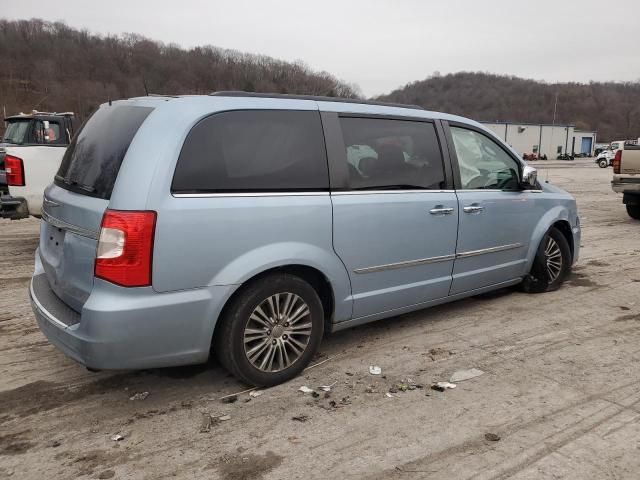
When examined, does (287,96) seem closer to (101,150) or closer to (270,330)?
(101,150)

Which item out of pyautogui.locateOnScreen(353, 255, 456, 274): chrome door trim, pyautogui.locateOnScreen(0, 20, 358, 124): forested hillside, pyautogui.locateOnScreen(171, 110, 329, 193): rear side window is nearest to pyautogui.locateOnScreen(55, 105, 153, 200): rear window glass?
pyautogui.locateOnScreen(171, 110, 329, 193): rear side window

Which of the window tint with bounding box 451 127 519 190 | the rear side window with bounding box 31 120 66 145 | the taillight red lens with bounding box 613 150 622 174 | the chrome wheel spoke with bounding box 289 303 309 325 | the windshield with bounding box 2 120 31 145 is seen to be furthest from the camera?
the taillight red lens with bounding box 613 150 622 174

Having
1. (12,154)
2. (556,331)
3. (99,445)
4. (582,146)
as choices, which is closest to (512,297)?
(556,331)

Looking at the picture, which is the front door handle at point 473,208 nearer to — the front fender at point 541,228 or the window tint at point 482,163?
the window tint at point 482,163

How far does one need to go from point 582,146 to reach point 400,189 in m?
89.8

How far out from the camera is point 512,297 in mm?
5449

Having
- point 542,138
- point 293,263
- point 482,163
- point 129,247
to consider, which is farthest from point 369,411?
point 542,138

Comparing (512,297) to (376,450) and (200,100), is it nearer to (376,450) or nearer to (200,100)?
(376,450)

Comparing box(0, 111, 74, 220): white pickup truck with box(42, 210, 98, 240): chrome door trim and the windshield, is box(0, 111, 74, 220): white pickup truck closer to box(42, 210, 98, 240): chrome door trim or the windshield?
the windshield

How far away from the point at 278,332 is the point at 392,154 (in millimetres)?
1591

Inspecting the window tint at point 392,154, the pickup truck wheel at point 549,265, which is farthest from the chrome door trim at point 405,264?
the pickup truck wheel at point 549,265

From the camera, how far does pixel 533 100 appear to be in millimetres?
122125

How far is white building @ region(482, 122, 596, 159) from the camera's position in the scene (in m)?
73.4

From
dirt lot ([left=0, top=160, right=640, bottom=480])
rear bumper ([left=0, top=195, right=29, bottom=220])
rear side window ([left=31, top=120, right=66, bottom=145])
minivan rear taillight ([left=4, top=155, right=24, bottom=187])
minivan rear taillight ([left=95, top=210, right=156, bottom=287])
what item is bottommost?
dirt lot ([left=0, top=160, right=640, bottom=480])
